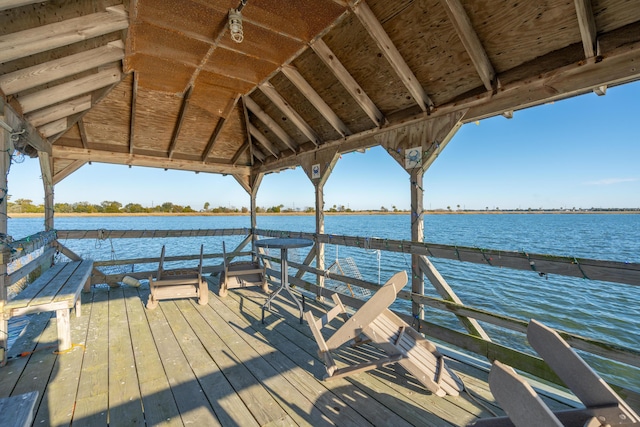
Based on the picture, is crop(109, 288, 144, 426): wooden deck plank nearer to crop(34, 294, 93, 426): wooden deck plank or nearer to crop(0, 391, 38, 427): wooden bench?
crop(34, 294, 93, 426): wooden deck plank

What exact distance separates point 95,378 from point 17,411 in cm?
126

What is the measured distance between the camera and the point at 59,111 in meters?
3.72

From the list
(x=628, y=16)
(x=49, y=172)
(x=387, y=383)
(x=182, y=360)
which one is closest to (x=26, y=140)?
(x=49, y=172)

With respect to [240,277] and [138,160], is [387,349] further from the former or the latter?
[138,160]

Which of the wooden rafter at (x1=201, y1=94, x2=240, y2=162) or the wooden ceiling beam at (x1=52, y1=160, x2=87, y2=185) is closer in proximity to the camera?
the wooden rafter at (x1=201, y1=94, x2=240, y2=162)

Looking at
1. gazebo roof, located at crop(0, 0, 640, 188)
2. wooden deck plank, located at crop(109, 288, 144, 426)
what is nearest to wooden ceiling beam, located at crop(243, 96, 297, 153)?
gazebo roof, located at crop(0, 0, 640, 188)

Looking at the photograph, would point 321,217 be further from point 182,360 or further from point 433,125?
point 182,360

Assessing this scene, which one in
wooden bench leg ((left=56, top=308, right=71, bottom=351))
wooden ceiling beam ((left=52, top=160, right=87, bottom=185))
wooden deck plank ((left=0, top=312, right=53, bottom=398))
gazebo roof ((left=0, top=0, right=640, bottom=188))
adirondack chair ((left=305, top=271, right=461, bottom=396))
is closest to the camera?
adirondack chair ((left=305, top=271, right=461, bottom=396))

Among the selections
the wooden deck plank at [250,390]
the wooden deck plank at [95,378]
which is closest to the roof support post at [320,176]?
the wooden deck plank at [250,390]

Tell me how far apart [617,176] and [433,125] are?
51.8 m

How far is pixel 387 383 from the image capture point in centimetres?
230

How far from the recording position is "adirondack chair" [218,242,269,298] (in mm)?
4566

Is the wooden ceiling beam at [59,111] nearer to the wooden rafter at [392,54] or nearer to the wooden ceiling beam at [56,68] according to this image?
the wooden ceiling beam at [56,68]

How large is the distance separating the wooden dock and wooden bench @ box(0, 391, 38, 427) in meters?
0.62
